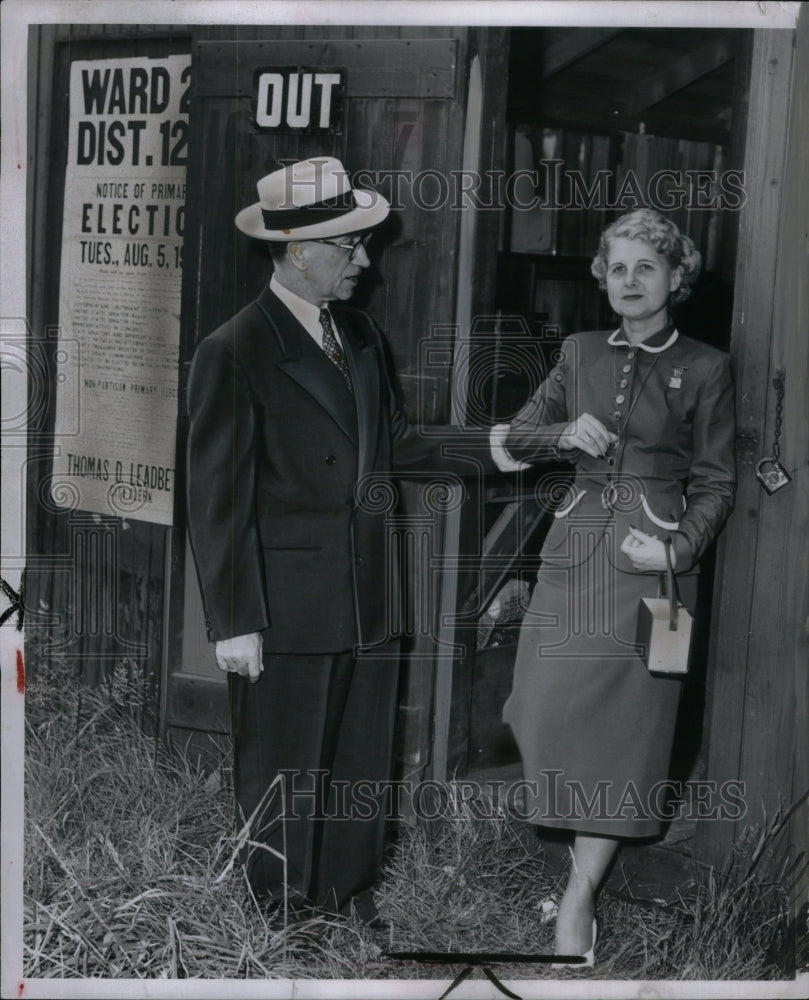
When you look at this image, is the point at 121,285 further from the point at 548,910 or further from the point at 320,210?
the point at 548,910

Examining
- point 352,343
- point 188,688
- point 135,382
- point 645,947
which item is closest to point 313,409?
point 352,343

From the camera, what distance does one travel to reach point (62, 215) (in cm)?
342

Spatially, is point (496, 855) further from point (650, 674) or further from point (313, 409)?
point (313, 409)

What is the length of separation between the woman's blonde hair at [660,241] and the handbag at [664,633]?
0.70 m

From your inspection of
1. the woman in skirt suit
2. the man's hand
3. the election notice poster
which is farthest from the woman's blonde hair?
the man's hand

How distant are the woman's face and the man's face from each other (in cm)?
66

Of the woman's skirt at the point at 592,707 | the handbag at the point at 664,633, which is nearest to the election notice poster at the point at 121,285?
the woman's skirt at the point at 592,707

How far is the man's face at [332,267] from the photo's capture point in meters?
3.23

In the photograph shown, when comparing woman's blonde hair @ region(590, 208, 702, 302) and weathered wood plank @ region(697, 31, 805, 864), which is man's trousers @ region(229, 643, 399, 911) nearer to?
weathered wood plank @ region(697, 31, 805, 864)

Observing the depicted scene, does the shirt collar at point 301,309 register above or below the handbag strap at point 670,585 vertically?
above

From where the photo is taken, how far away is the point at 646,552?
3281 mm

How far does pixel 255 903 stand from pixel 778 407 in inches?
76.3

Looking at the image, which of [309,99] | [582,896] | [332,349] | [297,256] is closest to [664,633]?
[582,896]

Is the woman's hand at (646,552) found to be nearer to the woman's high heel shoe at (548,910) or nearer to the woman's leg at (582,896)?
the woman's leg at (582,896)
